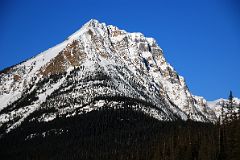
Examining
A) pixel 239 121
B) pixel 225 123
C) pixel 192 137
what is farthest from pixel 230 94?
pixel 192 137

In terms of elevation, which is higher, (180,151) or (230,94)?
(230,94)

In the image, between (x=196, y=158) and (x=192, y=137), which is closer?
(x=196, y=158)

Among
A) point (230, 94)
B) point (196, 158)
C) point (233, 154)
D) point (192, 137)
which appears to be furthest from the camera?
point (192, 137)

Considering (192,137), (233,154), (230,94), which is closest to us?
(233,154)

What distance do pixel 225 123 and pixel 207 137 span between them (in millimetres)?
9453

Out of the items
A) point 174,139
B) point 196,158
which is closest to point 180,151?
point 196,158

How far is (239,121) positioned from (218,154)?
1589 cm

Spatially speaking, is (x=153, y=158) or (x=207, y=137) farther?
(x=153, y=158)

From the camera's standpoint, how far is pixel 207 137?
7210 inches

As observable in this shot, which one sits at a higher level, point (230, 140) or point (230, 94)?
point (230, 94)

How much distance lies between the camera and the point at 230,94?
497 feet

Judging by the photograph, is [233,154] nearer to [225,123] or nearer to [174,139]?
[225,123]

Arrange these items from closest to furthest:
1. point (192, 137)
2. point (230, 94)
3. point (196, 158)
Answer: point (230, 94), point (196, 158), point (192, 137)

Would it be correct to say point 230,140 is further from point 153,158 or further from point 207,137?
point 153,158
